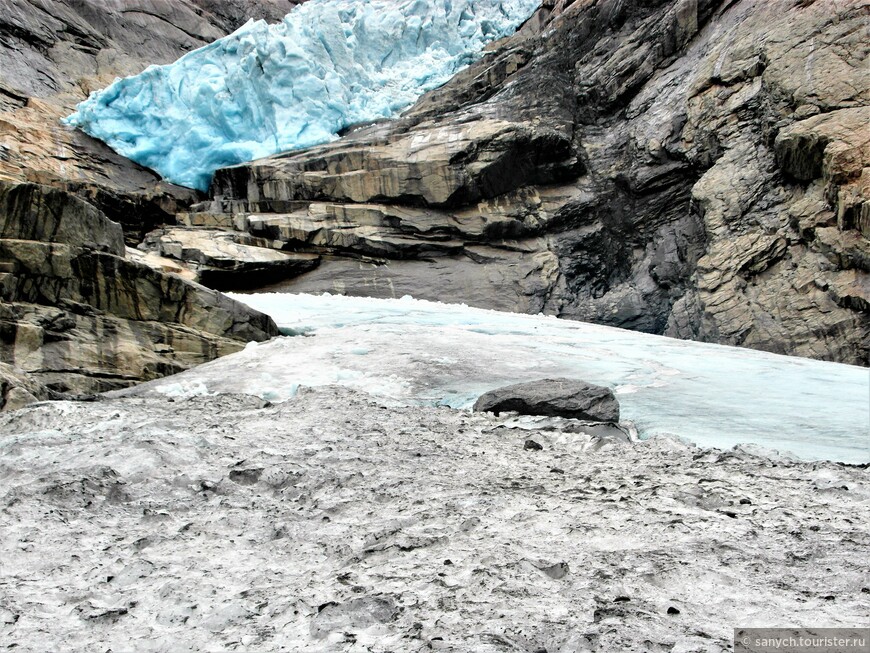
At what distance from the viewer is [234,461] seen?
11.6 ft

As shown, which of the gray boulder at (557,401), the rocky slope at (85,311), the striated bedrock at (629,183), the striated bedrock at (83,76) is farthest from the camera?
the striated bedrock at (83,76)

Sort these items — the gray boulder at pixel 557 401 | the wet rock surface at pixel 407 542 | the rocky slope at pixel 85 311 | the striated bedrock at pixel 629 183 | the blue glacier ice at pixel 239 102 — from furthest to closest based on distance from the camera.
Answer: the blue glacier ice at pixel 239 102, the striated bedrock at pixel 629 183, the rocky slope at pixel 85 311, the gray boulder at pixel 557 401, the wet rock surface at pixel 407 542

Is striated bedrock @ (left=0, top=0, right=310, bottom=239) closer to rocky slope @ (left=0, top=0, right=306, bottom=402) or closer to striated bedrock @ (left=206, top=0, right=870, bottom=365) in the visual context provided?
striated bedrock @ (left=206, top=0, right=870, bottom=365)

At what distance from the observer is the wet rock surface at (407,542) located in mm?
1888

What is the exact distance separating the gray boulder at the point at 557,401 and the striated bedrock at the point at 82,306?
3745 mm

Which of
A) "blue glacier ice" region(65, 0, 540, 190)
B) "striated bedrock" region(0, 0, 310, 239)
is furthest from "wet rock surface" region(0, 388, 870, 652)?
"blue glacier ice" region(65, 0, 540, 190)

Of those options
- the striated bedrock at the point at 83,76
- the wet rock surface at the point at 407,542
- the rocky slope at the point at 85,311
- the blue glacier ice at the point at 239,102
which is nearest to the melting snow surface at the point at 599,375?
the rocky slope at the point at 85,311

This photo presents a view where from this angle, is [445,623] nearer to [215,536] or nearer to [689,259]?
[215,536]

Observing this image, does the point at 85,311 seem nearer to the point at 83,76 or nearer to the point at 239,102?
the point at 239,102

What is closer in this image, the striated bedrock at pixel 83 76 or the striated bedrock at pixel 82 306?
the striated bedrock at pixel 82 306

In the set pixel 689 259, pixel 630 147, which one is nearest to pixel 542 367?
pixel 689 259

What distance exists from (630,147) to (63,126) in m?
15.2

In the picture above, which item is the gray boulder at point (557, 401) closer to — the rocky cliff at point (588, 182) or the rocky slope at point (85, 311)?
the rocky slope at point (85, 311)

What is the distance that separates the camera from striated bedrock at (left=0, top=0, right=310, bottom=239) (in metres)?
17.1
